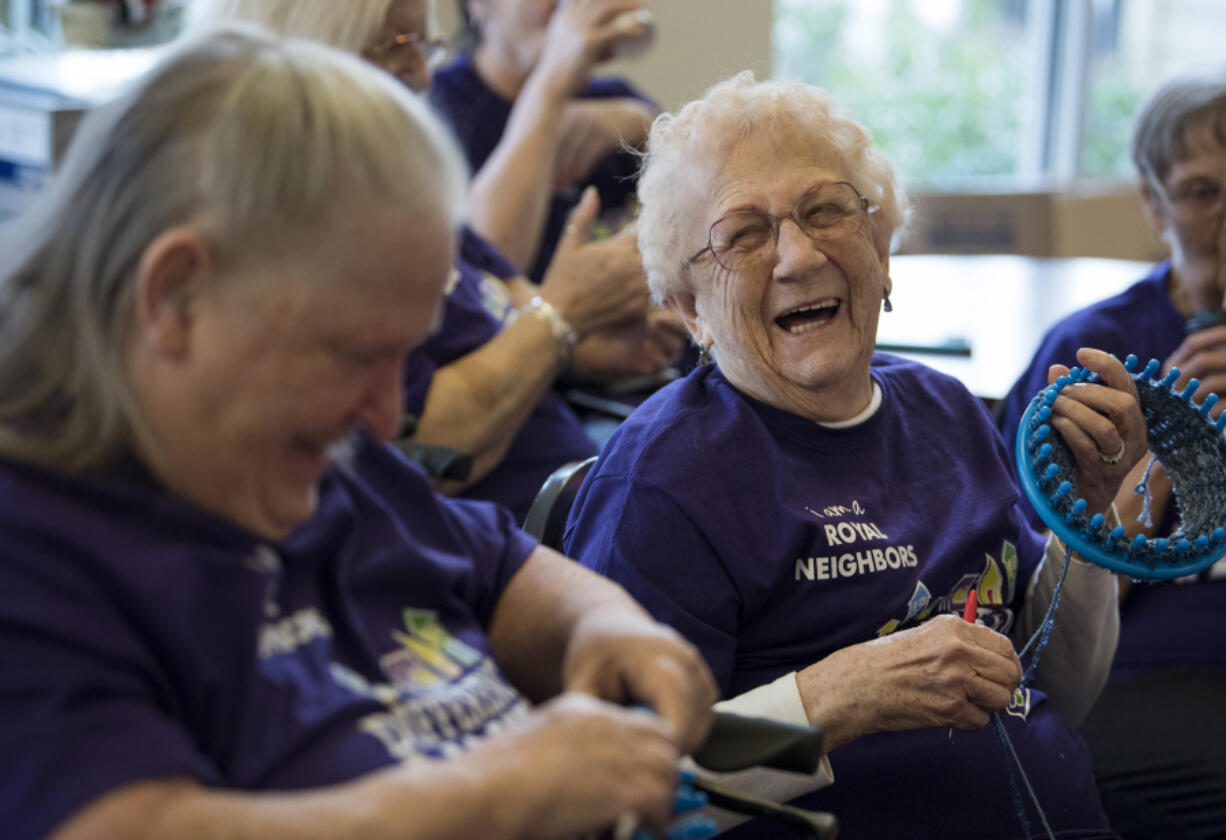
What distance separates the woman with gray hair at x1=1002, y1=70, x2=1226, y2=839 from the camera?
5.19 ft

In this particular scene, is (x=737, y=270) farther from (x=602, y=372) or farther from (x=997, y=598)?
(x=602, y=372)

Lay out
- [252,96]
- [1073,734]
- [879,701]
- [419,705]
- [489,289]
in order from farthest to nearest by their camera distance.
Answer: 1. [489,289]
2. [1073,734]
3. [879,701]
4. [419,705]
5. [252,96]

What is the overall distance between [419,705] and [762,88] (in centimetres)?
91

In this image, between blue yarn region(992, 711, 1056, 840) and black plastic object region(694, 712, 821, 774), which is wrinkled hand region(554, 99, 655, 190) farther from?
black plastic object region(694, 712, 821, 774)

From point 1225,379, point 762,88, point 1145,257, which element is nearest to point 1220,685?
point 1225,379

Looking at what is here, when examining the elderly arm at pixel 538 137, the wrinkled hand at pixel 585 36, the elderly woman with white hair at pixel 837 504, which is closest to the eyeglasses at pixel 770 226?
the elderly woman with white hair at pixel 837 504

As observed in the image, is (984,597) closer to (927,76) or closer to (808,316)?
(808,316)

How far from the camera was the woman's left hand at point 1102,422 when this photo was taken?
1401mm

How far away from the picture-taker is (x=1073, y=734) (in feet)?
4.74

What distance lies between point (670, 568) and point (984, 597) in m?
0.44

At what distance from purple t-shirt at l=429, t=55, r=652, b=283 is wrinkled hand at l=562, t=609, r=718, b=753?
1893mm

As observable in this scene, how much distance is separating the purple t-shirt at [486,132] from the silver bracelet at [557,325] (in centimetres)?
77

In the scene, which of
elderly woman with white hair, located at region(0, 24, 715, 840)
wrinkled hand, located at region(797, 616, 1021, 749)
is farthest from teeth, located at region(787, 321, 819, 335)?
elderly woman with white hair, located at region(0, 24, 715, 840)

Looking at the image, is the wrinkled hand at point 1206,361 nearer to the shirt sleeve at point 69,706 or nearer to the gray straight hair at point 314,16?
the gray straight hair at point 314,16
